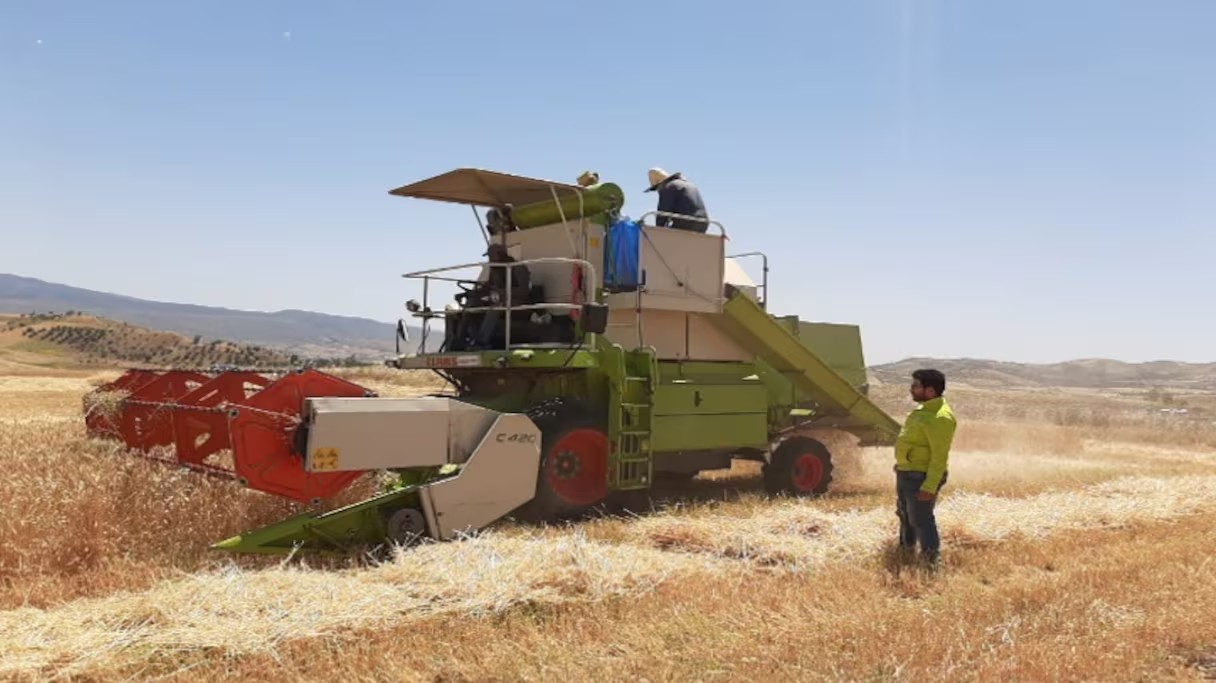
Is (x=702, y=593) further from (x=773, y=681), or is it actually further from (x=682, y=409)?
(x=682, y=409)

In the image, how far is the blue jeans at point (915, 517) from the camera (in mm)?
7586

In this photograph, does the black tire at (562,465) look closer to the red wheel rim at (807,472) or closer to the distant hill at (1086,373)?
the red wheel rim at (807,472)

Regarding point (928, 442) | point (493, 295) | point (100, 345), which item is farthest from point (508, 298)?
point (100, 345)

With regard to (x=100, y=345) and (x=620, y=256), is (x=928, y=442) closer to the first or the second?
(x=620, y=256)

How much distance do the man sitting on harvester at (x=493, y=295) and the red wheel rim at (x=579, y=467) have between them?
1505 millimetres

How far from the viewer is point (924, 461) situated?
7875 mm

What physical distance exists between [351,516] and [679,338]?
4.75 metres

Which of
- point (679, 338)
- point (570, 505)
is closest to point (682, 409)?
point (679, 338)

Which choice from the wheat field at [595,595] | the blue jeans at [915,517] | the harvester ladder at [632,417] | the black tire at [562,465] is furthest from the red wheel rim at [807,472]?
the blue jeans at [915,517]

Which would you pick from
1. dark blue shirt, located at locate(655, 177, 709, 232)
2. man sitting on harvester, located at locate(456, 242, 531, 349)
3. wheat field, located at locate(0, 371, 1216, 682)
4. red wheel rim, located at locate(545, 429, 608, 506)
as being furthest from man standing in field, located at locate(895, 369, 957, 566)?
man sitting on harvester, located at locate(456, 242, 531, 349)

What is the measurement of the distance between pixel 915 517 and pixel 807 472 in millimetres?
4507

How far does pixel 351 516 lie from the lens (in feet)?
25.0

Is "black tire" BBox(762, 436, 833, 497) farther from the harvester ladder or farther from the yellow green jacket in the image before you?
the yellow green jacket

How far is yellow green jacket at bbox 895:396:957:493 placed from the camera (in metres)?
7.63
